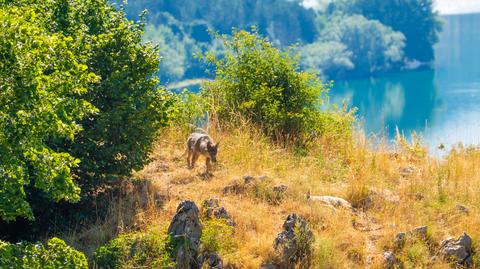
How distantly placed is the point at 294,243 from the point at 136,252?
222 centimetres

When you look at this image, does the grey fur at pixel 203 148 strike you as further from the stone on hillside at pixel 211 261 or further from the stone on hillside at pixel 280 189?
the stone on hillside at pixel 211 261

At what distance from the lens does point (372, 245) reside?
34.7 feet

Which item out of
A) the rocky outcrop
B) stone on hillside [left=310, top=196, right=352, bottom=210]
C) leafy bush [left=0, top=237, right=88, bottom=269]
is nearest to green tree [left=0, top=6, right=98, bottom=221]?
leafy bush [left=0, top=237, right=88, bottom=269]

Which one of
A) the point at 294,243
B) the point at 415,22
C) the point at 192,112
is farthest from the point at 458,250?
the point at 415,22

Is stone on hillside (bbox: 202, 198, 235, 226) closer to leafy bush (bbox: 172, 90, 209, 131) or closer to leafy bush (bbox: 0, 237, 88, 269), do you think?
leafy bush (bbox: 0, 237, 88, 269)

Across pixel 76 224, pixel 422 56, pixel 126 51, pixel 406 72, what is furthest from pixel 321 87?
pixel 422 56

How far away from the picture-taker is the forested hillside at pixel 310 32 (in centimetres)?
16688

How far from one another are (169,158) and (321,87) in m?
4.31

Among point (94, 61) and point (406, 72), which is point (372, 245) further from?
point (406, 72)

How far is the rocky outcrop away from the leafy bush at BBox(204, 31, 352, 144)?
16.4ft

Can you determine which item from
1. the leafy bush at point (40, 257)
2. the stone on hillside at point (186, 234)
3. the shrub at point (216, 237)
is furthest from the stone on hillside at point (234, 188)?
the leafy bush at point (40, 257)

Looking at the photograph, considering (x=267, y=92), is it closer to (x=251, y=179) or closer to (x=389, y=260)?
(x=251, y=179)

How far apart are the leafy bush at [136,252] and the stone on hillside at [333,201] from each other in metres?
3.16

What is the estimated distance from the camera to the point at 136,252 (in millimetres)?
9188
